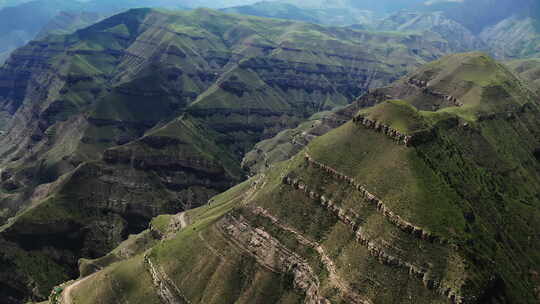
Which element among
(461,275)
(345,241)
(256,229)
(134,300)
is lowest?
(134,300)

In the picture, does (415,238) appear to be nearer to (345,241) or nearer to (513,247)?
(345,241)

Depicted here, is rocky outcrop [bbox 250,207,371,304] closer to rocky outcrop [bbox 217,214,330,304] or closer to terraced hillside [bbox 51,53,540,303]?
terraced hillside [bbox 51,53,540,303]

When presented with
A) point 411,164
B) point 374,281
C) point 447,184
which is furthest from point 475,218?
point 374,281

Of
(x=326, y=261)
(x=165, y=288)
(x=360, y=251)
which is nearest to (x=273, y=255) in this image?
(x=326, y=261)

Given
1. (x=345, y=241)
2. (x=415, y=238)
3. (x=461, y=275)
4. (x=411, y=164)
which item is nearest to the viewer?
(x=461, y=275)

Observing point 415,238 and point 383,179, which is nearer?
point 415,238

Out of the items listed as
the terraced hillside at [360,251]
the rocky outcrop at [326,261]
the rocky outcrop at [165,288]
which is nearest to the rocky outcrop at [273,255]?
the terraced hillside at [360,251]

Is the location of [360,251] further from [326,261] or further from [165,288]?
[165,288]

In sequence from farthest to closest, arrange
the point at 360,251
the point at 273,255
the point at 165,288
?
the point at 165,288 → the point at 273,255 → the point at 360,251
